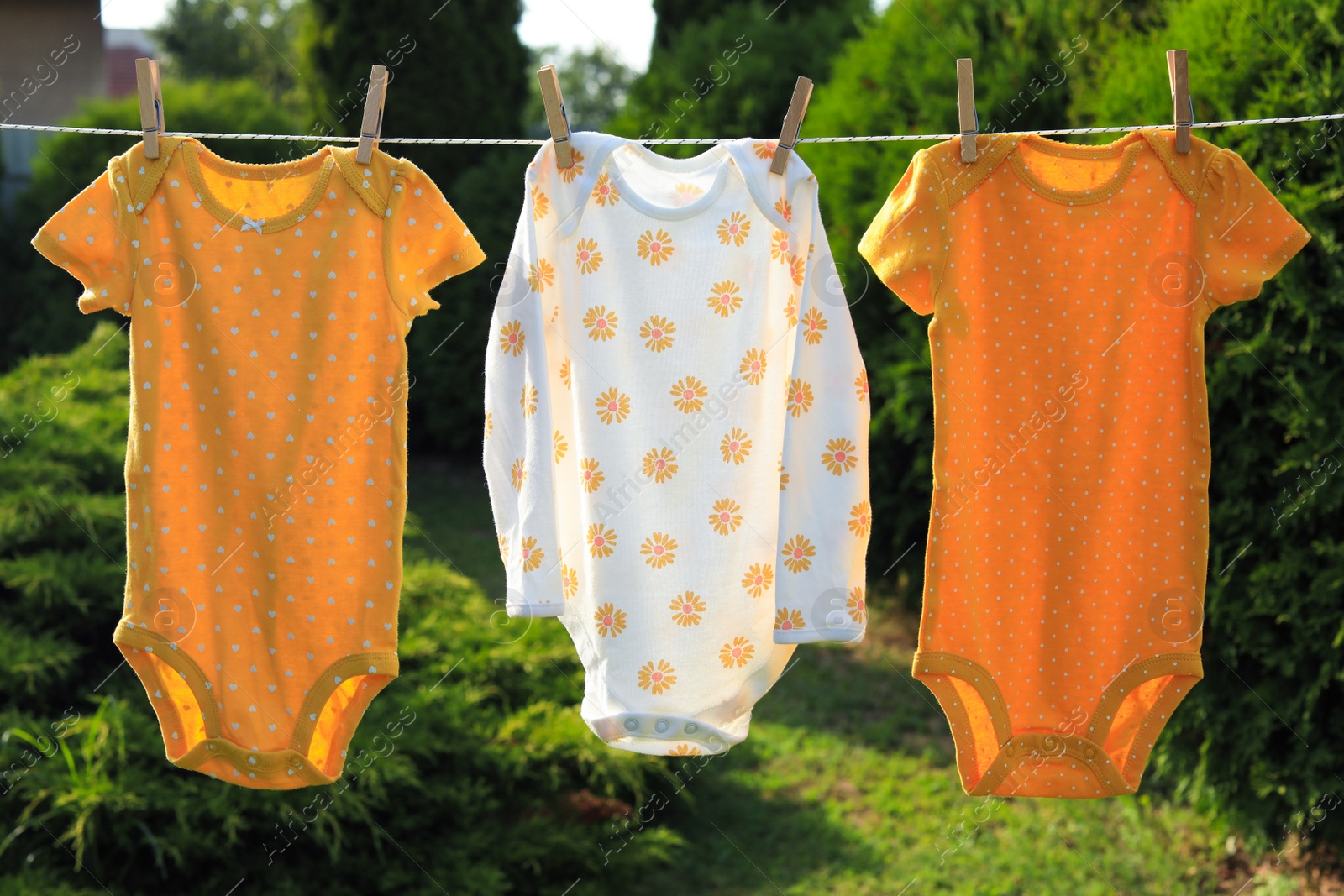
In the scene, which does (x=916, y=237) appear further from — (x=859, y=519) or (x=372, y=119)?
(x=372, y=119)

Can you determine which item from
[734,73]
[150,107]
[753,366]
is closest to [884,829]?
[753,366]

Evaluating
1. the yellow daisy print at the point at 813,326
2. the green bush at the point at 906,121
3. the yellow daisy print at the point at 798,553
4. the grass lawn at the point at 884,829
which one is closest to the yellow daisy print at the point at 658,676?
the yellow daisy print at the point at 798,553

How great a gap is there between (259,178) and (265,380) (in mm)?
419

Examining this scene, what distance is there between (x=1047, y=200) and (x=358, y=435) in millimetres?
1506

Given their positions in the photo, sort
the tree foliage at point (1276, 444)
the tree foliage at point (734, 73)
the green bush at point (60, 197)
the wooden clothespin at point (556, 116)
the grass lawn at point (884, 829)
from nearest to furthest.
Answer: the wooden clothespin at point (556, 116) < the tree foliage at point (1276, 444) < the grass lawn at point (884, 829) < the tree foliage at point (734, 73) < the green bush at point (60, 197)

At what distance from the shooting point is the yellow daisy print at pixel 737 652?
2.15 m

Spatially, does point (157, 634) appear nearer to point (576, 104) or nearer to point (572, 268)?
point (572, 268)

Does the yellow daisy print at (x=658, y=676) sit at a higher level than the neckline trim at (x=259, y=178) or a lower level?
lower

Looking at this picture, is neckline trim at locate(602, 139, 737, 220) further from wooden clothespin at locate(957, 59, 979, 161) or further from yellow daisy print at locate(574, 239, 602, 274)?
wooden clothespin at locate(957, 59, 979, 161)

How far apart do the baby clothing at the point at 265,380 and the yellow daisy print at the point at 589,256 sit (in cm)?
21

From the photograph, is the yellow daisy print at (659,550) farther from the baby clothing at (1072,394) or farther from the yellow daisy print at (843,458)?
the baby clothing at (1072,394)

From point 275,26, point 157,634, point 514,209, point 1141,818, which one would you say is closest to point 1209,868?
point 1141,818

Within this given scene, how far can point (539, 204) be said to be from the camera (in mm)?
2156

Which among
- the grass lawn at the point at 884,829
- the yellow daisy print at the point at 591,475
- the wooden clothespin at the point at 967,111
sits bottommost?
the grass lawn at the point at 884,829
